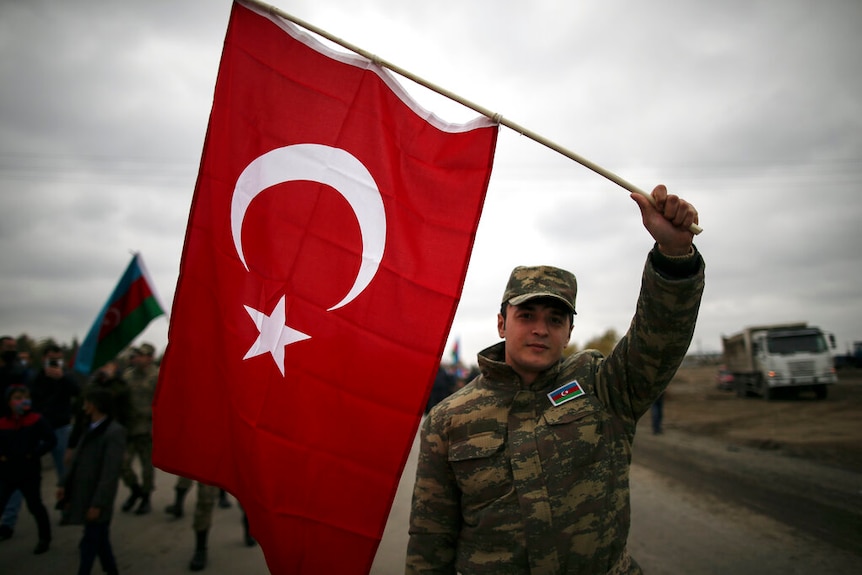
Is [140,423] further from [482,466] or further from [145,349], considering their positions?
[482,466]

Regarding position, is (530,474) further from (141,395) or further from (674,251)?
(141,395)

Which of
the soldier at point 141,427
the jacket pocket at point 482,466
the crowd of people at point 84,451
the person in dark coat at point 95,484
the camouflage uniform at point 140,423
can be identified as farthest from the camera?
the camouflage uniform at point 140,423

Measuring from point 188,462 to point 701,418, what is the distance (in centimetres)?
1676

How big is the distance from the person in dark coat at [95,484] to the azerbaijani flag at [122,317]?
12.4 ft

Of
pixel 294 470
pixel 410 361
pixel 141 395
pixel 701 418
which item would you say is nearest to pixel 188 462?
pixel 294 470

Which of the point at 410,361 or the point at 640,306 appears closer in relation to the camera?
the point at 640,306

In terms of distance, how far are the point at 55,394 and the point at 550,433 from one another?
776 cm

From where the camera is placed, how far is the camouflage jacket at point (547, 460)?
170 centimetres

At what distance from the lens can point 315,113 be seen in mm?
2555

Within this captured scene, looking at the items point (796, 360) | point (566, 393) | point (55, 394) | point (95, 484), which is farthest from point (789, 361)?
point (55, 394)

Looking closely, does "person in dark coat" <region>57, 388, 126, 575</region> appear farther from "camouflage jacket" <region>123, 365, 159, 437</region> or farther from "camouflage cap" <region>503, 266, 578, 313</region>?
"camouflage cap" <region>503, 266, 578, 313</region>

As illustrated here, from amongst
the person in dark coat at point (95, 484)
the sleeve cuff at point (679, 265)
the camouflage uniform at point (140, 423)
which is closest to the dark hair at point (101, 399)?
the person in dark coat at point (95, 484)

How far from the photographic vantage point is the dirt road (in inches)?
176

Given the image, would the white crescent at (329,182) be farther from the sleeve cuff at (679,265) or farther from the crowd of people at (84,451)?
the crowd of people at (84,451)
